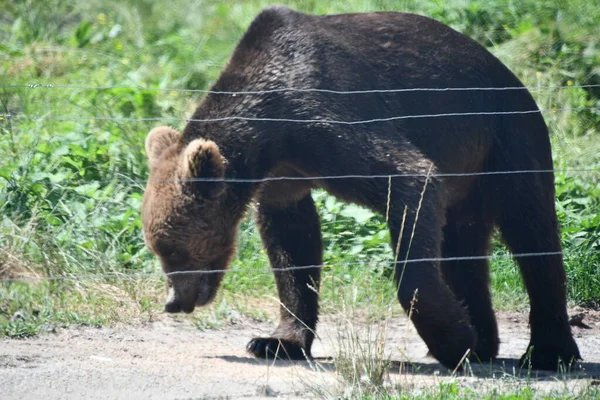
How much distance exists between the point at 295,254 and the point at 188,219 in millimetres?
897

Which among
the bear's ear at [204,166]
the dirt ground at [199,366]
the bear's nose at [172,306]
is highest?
the bear's ear at [204,166]

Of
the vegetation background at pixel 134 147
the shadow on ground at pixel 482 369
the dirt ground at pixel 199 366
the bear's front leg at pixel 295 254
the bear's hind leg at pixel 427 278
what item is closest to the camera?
the dirt ground at pixel 199 366

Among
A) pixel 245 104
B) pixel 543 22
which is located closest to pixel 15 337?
pixel 245 104

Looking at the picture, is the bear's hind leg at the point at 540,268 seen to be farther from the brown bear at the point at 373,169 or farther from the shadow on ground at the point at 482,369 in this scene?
the shadow on ground at the point at 482,369

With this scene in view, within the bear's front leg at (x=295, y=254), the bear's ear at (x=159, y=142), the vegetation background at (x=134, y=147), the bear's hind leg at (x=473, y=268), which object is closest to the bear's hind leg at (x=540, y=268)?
the bear's hind leg at (x=473, y=268)

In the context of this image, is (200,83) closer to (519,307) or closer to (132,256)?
(132,256)

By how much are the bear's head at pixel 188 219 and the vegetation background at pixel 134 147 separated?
0.48 metres

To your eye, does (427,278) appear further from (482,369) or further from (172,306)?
(172,306)

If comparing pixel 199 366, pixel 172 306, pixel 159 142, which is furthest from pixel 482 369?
pixel 159 142

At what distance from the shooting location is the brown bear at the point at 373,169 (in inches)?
223

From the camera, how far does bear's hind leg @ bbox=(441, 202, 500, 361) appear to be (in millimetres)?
6488

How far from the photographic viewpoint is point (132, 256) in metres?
7.50

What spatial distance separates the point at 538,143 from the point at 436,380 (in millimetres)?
1780

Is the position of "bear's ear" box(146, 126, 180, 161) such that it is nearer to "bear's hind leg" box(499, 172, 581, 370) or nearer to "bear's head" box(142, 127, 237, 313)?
"bear's head" box(142, 127, 237, 313)
